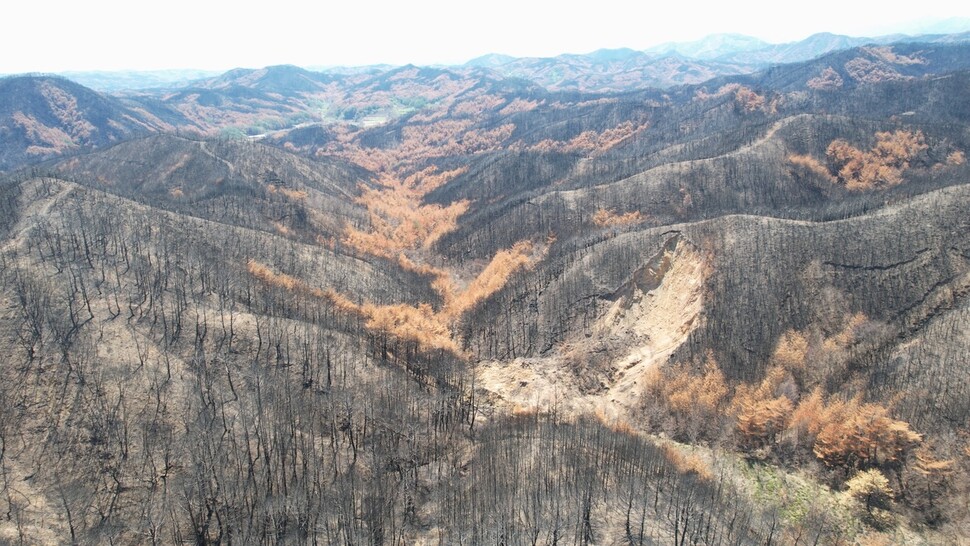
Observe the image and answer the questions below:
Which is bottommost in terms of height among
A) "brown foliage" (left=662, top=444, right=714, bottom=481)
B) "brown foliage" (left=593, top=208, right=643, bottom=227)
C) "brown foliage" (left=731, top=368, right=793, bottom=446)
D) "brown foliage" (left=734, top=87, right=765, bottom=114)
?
"brown foliage" (left=662, top=444, right=714, bottom=481)

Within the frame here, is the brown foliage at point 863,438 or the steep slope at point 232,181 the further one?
the steep slope at point 232,181

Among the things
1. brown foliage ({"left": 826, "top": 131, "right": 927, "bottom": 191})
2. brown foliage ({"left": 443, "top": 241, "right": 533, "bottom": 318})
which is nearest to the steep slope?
brown foliage ({"left": 443, "top": 241, "right": 533, "bottom": 318})

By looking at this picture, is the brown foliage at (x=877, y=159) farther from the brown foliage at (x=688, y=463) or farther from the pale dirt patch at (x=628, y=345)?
the brown foliage at (x=688, y=463)

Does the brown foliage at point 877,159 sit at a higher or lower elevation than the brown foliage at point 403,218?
higher

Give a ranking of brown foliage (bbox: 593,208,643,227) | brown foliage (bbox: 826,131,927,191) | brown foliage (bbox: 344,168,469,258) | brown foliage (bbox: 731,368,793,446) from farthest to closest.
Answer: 1. brown foliage (bbox: 344,168,469,258)
2. brown foliage (bbox: 826,131,927,191)
3. brown foliage (bbox: 593,208,643,227)
4. brown foliage (bbox: 731,368,793,446)

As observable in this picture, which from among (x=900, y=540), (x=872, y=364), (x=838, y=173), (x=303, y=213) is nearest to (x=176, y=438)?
(x=900, y=540)

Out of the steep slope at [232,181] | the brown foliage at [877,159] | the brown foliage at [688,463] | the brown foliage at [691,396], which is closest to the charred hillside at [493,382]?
the brown foliage at [691,396]

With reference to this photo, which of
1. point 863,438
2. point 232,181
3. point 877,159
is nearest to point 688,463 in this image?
point 863,438

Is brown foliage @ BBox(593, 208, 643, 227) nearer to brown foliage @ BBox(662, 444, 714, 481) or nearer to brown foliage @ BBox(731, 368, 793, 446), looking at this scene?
brown foliage @ BBox(731, 368, 793, 446)

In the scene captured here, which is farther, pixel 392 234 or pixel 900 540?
pixel 392 234

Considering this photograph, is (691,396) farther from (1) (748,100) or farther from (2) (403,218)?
(1) (748,100)

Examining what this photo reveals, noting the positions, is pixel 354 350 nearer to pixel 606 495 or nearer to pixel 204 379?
pixel 204 379
